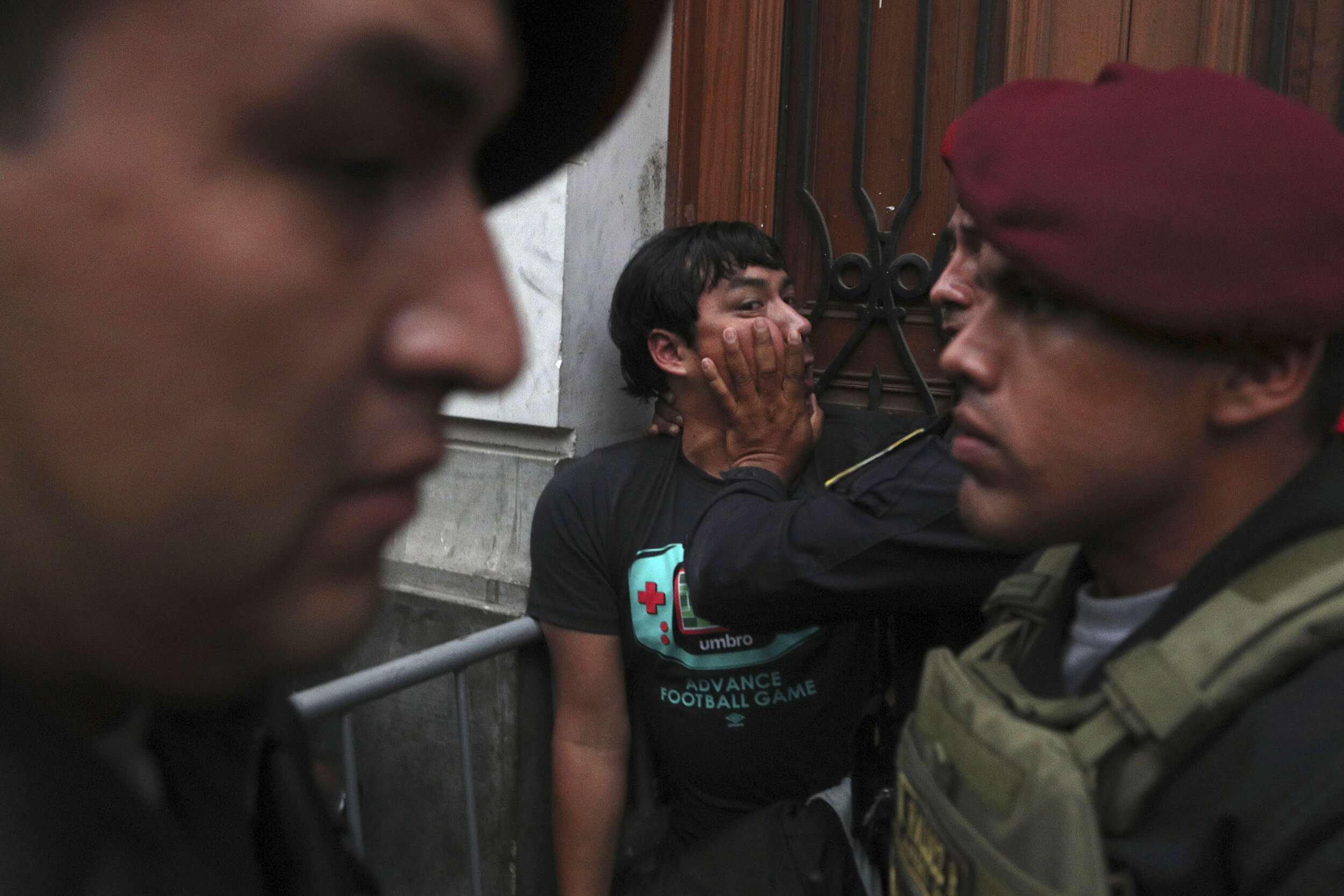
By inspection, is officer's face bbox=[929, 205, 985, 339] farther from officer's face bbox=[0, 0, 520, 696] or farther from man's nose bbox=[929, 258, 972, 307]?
officer's face bbox=[0, 0, 520, 696]

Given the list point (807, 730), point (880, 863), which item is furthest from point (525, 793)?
point (880, 863)

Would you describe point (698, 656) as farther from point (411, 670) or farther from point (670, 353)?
point (670, 353)

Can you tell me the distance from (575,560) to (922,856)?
52.8 inches

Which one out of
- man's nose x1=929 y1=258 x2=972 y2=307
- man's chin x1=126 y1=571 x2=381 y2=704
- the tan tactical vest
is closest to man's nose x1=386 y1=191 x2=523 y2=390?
man's chin x1=126 y1=571 x2=381 y2=704

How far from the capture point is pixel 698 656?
2.34 metres

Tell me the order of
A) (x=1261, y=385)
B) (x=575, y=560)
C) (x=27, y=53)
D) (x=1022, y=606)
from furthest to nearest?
(x=575, y=560)
(x=1022, y=606)
(x=1261, y=385)
(x=27, y=53)

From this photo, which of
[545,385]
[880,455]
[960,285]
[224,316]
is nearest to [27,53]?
[224,316]

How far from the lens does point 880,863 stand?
1.75 m

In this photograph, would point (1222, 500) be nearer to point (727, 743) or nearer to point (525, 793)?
point (727, 743)

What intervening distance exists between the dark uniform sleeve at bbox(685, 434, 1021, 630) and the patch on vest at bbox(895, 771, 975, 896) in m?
0.42

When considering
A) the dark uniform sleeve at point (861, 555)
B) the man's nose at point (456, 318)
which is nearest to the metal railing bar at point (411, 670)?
the dark uniform sleeve at point (861, 555)

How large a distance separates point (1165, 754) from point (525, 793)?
2076mm

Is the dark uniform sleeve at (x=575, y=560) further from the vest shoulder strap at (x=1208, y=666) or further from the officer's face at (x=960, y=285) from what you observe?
the vest shoulder strap at (x=1208, y=666)

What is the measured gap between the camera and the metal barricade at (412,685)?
1899mm
